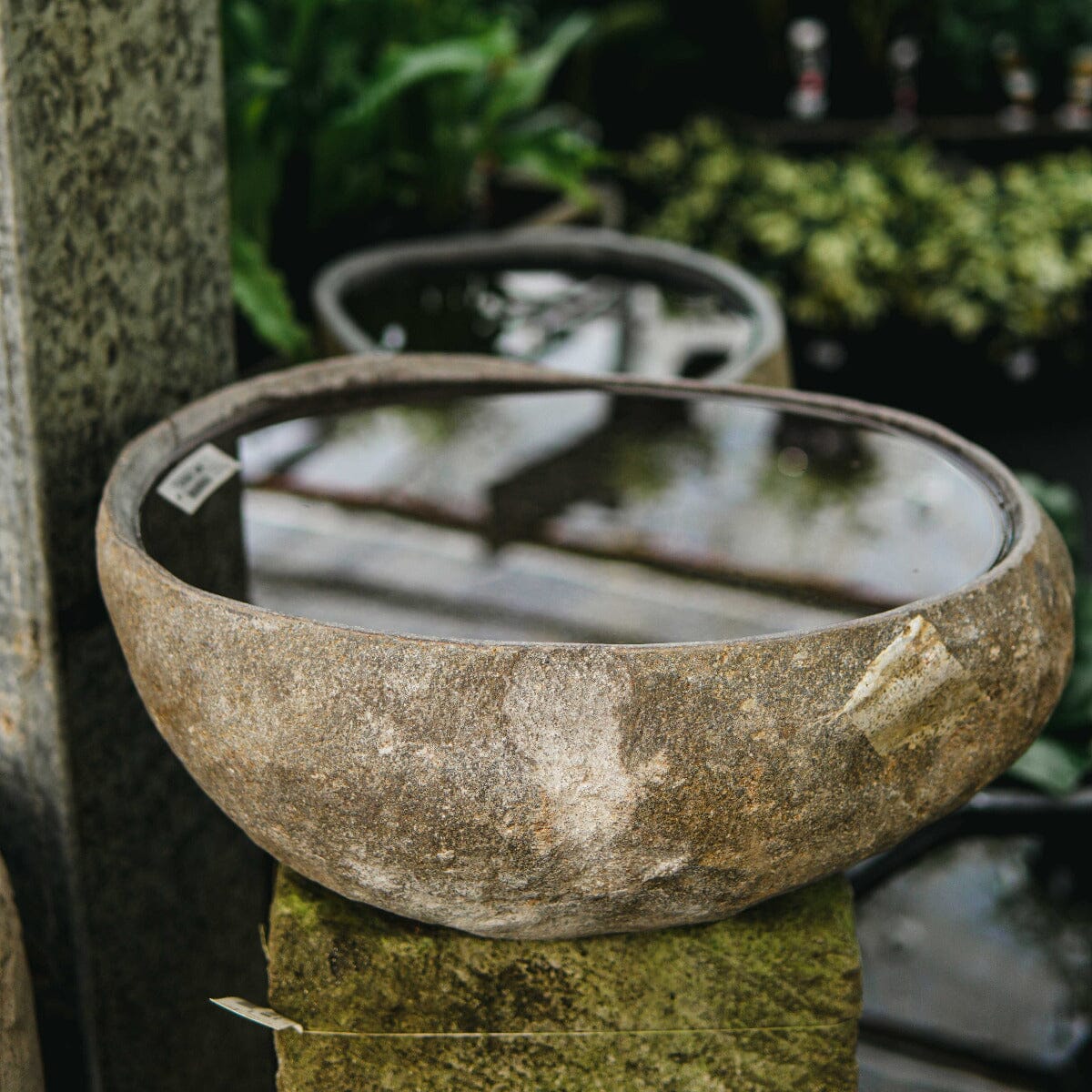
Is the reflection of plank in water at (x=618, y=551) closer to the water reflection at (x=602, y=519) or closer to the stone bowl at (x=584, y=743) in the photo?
the water reflection at (x=602, y=519)

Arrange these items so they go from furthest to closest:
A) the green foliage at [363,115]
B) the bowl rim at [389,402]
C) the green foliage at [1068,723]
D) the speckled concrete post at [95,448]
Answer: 1. the green foliage at [363,115]
2. the green foliage at [1068,723]
3. the speckled concrete post at [95,448]
4. the bowl rim at [389,402]

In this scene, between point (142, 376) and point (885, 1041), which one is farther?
point (885, 1041)

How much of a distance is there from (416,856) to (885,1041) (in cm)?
112

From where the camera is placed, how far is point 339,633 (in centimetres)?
89

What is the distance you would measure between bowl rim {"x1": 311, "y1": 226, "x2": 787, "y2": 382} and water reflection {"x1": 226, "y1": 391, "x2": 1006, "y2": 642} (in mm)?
545

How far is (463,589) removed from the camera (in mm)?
1351

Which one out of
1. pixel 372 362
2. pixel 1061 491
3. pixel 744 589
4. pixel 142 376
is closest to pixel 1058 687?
pixel 744 589

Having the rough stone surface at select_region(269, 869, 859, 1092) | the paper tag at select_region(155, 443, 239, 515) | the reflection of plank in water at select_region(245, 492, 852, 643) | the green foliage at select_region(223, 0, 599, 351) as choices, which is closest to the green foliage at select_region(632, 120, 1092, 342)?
the green foliage at select_region(223, 0, 599, 351)

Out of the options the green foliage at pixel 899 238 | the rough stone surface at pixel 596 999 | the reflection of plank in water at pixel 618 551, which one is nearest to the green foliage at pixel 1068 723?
the reflection of plank in water at pixel 618 551

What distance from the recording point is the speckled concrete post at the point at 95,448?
1.21 m

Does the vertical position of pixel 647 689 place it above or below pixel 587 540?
above

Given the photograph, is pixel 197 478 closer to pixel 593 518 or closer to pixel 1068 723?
pixel 593 518

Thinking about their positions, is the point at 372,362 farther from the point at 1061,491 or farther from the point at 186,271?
the point at 1061,491

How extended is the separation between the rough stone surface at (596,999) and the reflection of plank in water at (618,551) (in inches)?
11.7
